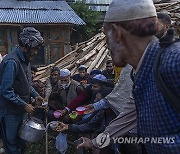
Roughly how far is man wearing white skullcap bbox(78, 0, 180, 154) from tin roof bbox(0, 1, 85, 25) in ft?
42.0

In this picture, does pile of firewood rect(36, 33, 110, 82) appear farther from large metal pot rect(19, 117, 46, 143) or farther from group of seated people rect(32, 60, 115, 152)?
large metal pot rect(19, 117, 46, 143)

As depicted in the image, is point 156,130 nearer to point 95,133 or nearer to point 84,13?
point 95,133

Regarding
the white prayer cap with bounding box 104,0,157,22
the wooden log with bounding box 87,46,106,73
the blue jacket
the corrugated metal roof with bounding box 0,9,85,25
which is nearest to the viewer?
the blue jacket

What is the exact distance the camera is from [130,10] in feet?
4.63

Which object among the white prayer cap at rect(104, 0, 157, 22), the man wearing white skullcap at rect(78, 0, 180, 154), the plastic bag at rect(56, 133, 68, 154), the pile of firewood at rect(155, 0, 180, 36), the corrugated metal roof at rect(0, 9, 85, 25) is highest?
the white prayer cap at rect(104, 0, 157, 22)

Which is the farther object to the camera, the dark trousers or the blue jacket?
Answer: the dark trousers

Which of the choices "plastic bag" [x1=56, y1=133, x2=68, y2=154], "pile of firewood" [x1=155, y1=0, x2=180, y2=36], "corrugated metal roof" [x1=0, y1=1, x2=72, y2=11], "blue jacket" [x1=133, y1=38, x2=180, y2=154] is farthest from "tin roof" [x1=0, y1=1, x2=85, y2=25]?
"blue jacket" [x1=133, y1=38, x2=180, y2=154]

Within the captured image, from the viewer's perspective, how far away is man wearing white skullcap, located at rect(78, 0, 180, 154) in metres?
1.20

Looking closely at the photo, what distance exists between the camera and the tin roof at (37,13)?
1410 cm

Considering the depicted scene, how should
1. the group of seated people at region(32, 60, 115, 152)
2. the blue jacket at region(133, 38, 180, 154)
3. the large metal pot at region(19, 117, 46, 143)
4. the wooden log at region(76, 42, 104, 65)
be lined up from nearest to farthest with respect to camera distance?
the blue jacket at region(133, 38, 180, 154) < the large metal pot at region(19, 117, 46, 143) < the group of seated people at region(32, 60, 115, 152) < the wooden log at region(76, 42, 104, 65)

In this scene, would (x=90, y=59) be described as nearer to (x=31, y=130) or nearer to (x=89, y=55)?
(x=89, y=55)

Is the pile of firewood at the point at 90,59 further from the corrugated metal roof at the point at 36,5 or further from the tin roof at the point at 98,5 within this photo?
the tin roof at the point at 98,5

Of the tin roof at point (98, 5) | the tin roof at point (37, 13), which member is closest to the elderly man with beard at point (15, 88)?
the tin roof at point (37, 13)

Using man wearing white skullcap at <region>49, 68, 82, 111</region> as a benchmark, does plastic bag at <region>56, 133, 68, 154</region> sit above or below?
below
